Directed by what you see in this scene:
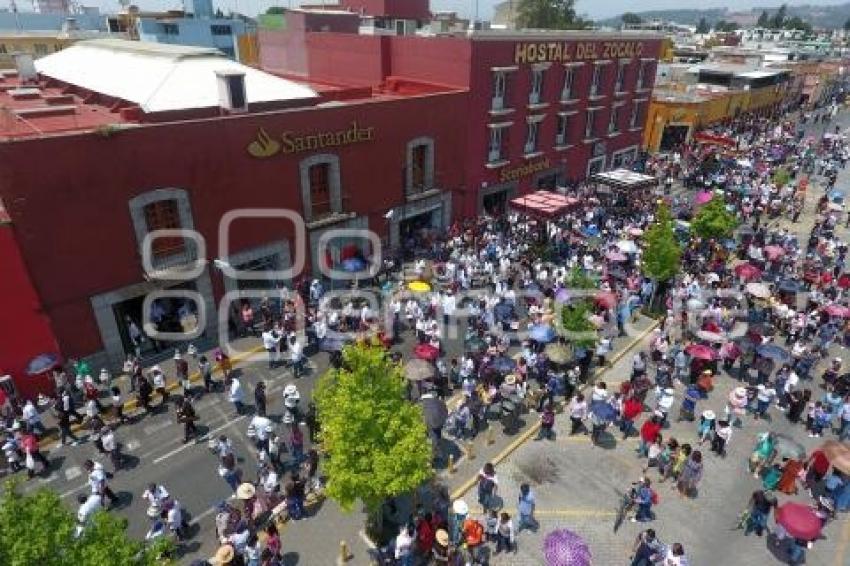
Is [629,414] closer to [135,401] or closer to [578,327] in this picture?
[578,327]

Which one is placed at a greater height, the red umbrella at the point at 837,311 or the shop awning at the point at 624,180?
the shop awning at the point at 624,180

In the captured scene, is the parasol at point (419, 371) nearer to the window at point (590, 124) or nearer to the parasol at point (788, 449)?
the parasol at point (788, 449)

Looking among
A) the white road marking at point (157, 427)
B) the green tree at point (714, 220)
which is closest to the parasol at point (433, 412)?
the white road marking at point (157, 427)

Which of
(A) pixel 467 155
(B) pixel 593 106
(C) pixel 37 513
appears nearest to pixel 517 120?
(A) pixel 467 155

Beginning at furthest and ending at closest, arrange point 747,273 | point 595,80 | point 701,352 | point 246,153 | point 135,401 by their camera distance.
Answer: point 595,80, point 747,273, point 246,153, point 701,352, point 135,401

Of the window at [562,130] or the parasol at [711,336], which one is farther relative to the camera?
the window at [562,130]

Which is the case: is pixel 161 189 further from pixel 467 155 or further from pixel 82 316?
pixel 467 155

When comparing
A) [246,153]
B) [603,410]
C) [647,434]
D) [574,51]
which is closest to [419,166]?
[246,153]
